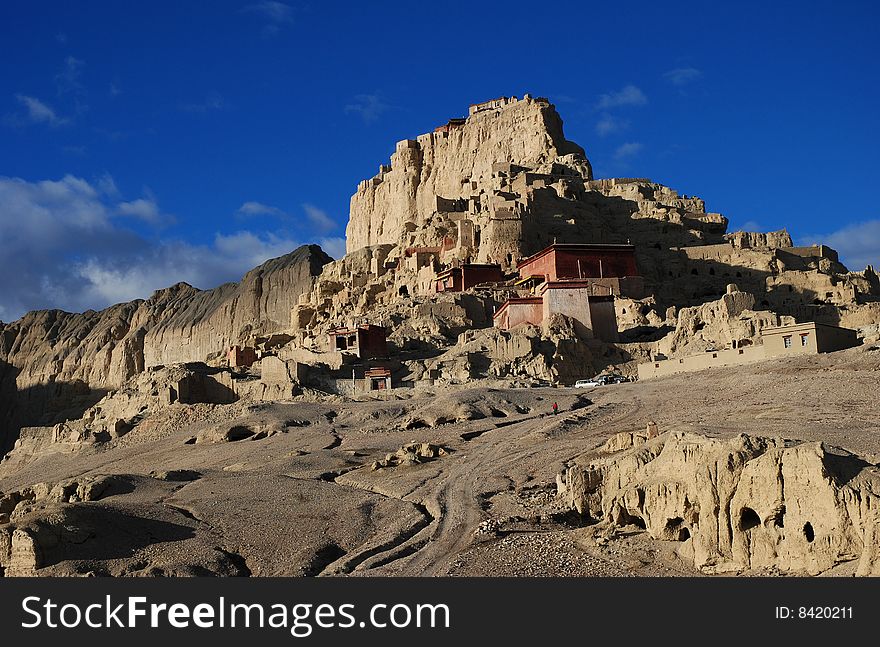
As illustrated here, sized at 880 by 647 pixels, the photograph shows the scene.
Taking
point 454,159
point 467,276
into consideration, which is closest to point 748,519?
point 467,276

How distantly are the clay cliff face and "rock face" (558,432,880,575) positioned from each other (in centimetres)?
6261

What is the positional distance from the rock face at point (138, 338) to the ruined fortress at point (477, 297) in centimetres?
23

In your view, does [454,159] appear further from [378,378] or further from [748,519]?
[748,519]

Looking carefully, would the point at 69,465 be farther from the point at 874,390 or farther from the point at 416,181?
the point at 416,181

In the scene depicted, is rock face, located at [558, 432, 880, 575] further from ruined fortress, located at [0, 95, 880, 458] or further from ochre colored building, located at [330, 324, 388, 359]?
ochre colored building, located at [330, 324, 388, 359]

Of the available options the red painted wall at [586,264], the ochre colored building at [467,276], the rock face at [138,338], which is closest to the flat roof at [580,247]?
the red painted wall at [586,264]

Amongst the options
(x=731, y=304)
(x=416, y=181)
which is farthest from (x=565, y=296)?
(x=416, y=181)

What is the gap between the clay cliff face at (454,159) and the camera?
83.3 metres

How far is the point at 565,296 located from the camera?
48.2 meters

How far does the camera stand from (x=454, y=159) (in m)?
87.6

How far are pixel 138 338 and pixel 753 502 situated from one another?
8971cm

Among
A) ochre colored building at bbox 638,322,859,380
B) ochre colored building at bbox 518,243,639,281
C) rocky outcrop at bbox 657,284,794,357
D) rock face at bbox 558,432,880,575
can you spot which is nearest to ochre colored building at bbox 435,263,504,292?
ochre colored building at bbox 518,243,639,281

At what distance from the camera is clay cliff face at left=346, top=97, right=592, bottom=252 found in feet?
273

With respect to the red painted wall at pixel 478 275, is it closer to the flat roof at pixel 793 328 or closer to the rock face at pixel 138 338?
the flat roof at pixel 793 328
